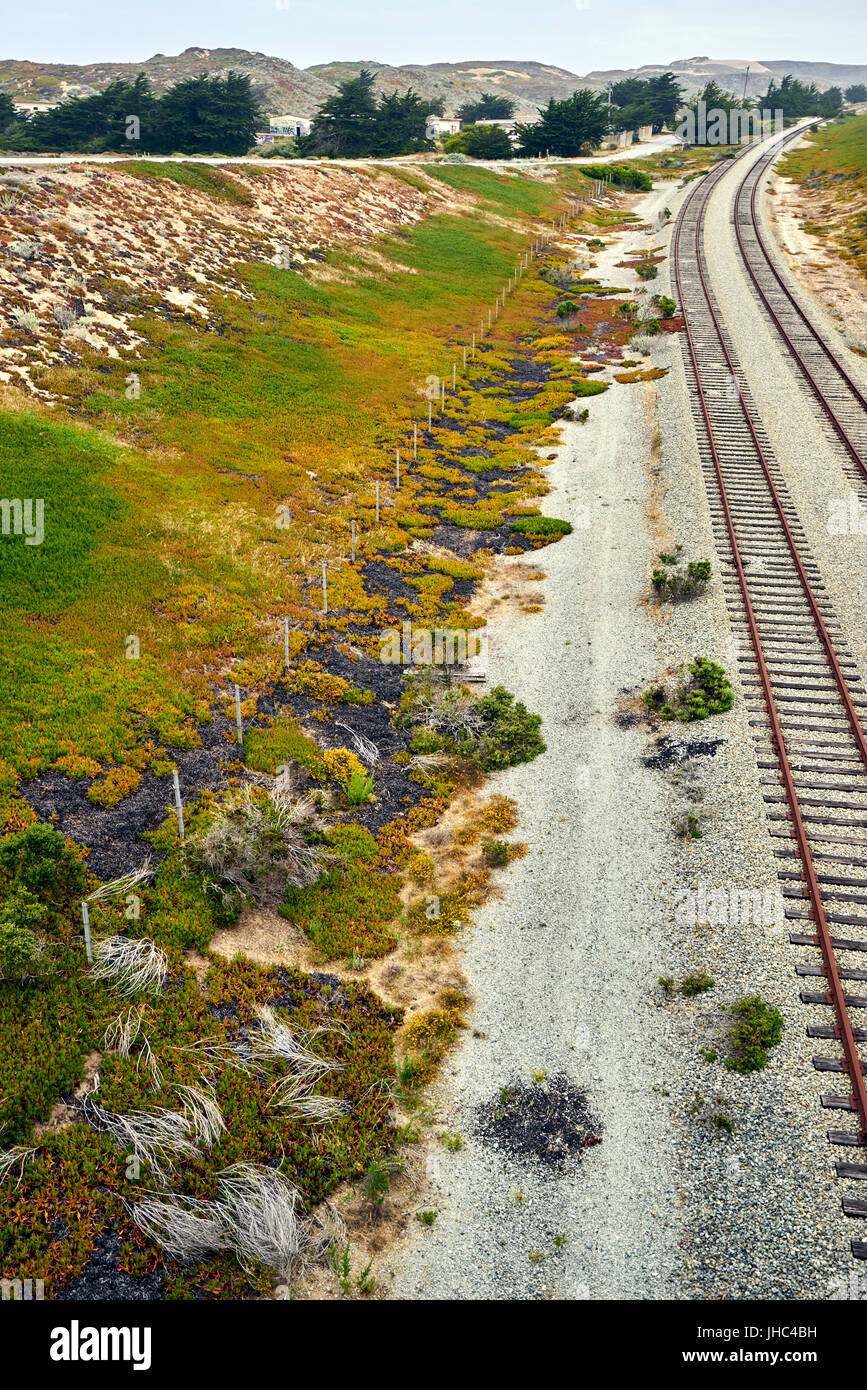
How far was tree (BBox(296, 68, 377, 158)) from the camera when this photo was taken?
294ft

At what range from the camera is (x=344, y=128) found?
90.0 metres

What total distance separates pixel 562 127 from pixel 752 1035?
424 ft

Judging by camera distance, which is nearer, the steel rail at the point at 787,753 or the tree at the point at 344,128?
the steel rail at the point at 787,753

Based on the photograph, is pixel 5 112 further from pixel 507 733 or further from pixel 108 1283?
pixel 108 1283

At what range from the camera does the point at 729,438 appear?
3484 centimetres

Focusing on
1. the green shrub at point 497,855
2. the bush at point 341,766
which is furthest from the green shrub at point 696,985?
the bush at point 341,766

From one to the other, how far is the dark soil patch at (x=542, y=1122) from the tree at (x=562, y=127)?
129m

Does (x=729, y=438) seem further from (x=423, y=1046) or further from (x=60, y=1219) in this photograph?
(x=60, y=1219)

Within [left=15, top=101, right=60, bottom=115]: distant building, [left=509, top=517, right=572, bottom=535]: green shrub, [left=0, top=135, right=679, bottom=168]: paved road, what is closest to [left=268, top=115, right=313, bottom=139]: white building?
[left=15, top=101, right=60, bottom=115]: distant building

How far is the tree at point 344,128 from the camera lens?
89625 millimetres
